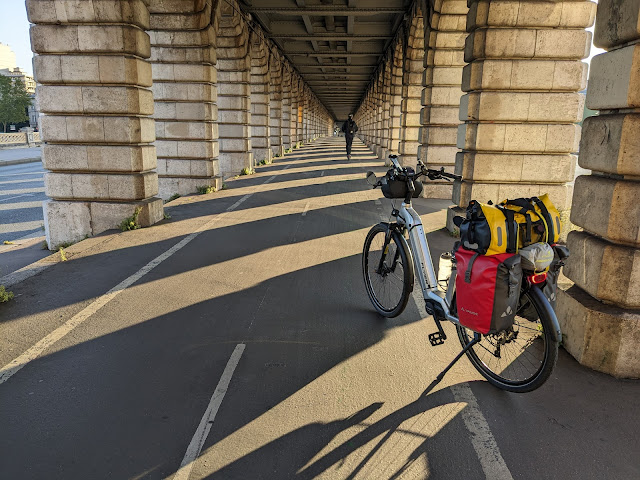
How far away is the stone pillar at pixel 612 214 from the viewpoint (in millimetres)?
4074

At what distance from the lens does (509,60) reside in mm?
8969

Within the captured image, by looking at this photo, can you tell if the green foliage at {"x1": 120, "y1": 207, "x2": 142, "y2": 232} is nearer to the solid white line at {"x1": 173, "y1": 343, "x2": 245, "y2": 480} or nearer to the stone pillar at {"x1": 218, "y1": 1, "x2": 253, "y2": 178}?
the solid white line at {"x1": 173, "y1": 343, "x2": 245, "y2": 480}

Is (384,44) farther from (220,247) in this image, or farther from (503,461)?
(503,461)

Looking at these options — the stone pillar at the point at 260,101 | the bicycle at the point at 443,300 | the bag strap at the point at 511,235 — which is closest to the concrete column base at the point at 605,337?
the bicycle at the point at 443,300

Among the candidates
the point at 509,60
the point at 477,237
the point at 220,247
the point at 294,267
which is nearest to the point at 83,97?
the point at 220,247

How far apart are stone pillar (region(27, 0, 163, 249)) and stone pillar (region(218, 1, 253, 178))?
10.9 meters

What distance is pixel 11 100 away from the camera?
7269 centimetres

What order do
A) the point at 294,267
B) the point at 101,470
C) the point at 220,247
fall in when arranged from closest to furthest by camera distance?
1. the point at 101,470
2. the point at 294,267
3. the point at 220,247

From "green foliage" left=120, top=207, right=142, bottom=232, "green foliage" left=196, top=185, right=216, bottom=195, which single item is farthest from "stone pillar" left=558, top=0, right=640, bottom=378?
"green foliage" left=196, top=185, right=216, bottom=195

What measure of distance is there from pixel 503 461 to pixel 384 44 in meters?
30.0

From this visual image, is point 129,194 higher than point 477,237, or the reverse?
point 477,237

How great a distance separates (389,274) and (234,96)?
1734cm

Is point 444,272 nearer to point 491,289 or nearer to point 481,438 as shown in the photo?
point 491,289

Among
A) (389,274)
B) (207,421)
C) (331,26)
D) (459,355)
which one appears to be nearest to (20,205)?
(389,274)
